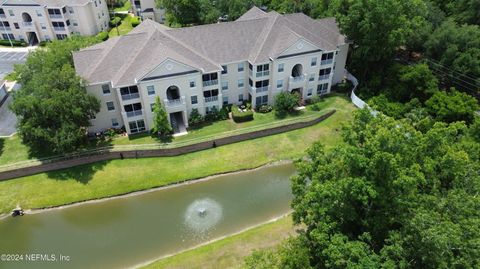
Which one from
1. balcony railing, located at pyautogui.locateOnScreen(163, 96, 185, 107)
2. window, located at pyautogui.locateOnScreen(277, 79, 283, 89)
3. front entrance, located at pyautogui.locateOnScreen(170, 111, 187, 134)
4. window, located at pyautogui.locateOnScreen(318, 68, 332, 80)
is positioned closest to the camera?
balcony railing, located at pyautogui.locateOnScreen(163, 96, 185, 107)

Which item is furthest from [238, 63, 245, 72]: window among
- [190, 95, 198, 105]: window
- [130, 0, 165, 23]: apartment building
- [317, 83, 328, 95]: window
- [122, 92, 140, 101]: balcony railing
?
[130, 0, 165, 23]: apartment building

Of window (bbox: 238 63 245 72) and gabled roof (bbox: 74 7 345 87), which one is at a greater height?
gabled roof (bbox: 74 7 345 87)

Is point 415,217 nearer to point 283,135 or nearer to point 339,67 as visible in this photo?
point 283,135

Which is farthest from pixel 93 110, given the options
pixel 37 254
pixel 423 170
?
pixel 423 170

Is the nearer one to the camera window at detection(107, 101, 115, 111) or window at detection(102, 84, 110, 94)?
window at detection(102, 84, 110, 94)

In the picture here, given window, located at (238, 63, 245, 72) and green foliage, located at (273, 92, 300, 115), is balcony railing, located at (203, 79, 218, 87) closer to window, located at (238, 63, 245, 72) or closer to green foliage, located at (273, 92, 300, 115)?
window, located at (238, 63, 245, 72)

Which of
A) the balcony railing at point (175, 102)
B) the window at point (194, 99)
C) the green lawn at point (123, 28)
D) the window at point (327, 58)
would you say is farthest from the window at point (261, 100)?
the green lawn at point (123, 28)

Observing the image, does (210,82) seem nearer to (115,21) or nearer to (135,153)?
(135,153)
